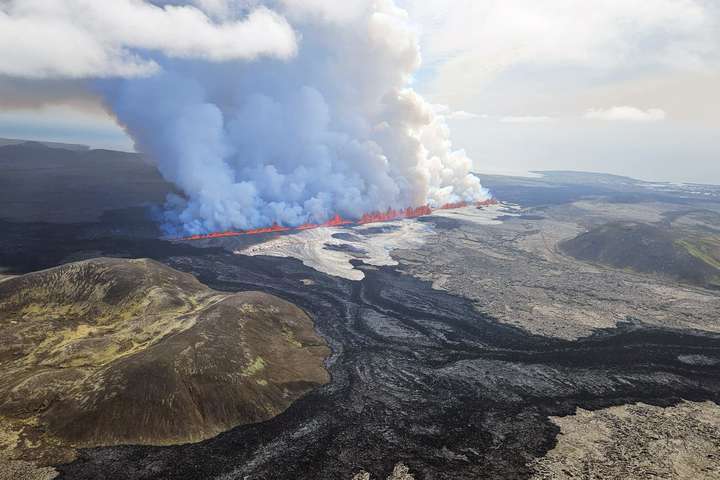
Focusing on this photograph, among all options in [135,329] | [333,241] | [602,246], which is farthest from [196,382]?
[602,246]

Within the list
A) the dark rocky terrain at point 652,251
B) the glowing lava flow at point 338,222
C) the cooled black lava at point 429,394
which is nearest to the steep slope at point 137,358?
the cooled black lava at point 429,394

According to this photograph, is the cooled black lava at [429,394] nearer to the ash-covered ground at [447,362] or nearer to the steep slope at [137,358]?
the ash-covered ground at [447,362]

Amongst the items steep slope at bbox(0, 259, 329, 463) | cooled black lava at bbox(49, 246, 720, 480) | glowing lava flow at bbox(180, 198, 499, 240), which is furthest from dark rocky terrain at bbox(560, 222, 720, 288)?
steep slope at bbox(0, 259, 329, 463)

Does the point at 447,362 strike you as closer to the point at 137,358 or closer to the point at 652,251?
the point at 137,358

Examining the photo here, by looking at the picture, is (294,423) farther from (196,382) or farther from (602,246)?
(602,246)

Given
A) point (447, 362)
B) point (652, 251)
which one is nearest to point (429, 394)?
point (447, 362)

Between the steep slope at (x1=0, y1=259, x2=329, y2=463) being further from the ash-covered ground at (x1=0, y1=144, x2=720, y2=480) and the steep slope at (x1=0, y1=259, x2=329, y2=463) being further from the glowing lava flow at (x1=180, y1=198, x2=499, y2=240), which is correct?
the glowing lava flow at (x1=180, y1=198, x2=499, y2=240)
